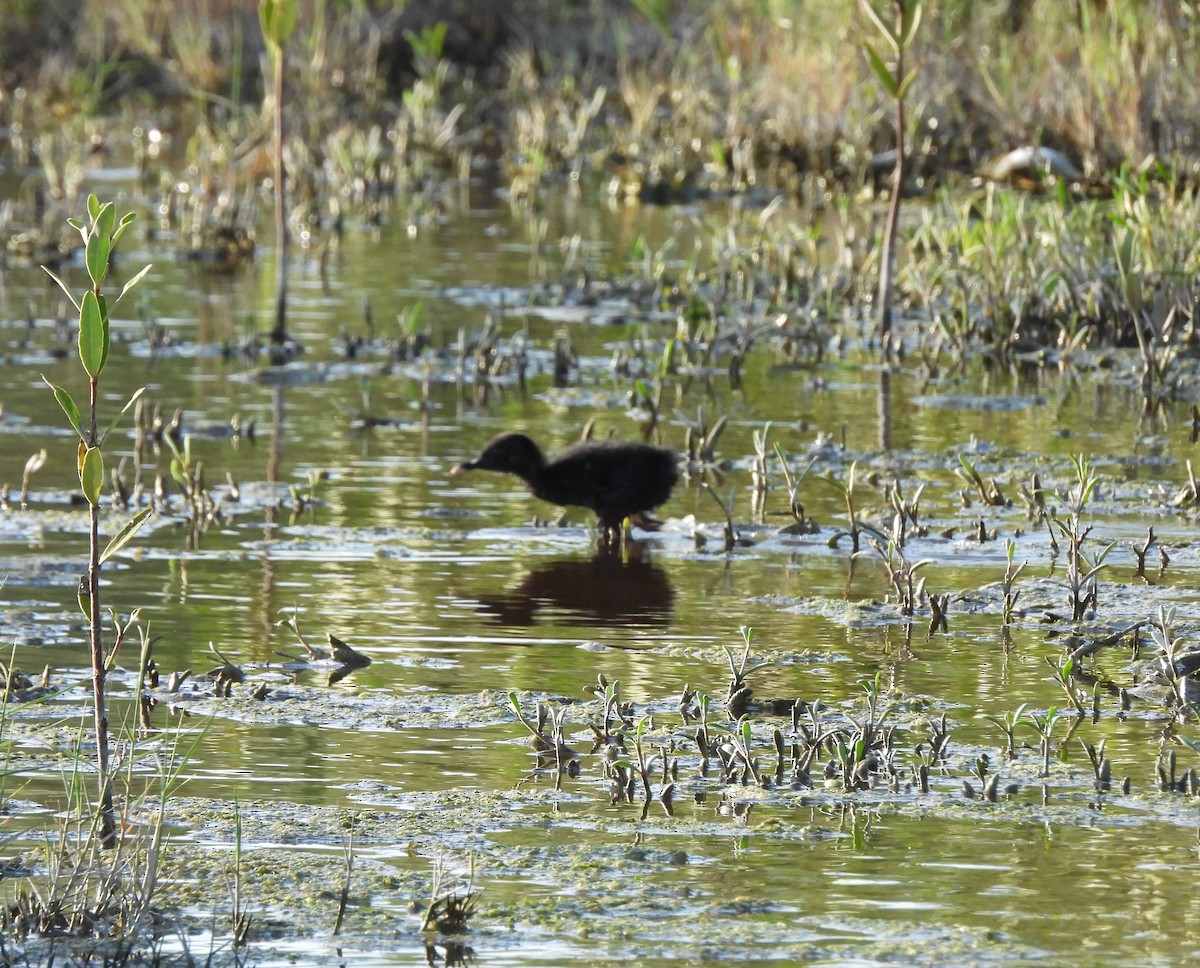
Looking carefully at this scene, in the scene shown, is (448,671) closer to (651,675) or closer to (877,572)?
(651,675)

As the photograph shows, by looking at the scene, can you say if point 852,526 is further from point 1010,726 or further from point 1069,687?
point 1010,726

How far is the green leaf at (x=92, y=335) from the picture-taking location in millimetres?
4168

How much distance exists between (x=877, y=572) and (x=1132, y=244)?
4220 mm

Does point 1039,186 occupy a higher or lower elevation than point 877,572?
higher

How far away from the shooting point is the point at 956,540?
7277 mm

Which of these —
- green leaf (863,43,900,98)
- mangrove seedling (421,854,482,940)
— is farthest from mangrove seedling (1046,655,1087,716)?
green leaf (863,43,900,98)

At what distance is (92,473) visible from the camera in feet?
14.1

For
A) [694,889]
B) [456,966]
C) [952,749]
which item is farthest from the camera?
[952,749]

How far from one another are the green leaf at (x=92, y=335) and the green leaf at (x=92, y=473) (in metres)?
0.16

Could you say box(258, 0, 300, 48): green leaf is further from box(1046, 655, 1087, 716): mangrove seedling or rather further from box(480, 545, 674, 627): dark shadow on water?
box(1046, 655, 1087, 716): mangrove seedling

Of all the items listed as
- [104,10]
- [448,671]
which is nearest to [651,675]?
[448,671]

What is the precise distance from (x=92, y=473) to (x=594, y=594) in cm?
285

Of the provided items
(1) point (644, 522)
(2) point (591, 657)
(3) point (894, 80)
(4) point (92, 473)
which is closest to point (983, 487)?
(1) point (644, 522)

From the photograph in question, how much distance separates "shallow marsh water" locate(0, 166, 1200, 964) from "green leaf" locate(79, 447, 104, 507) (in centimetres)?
67
